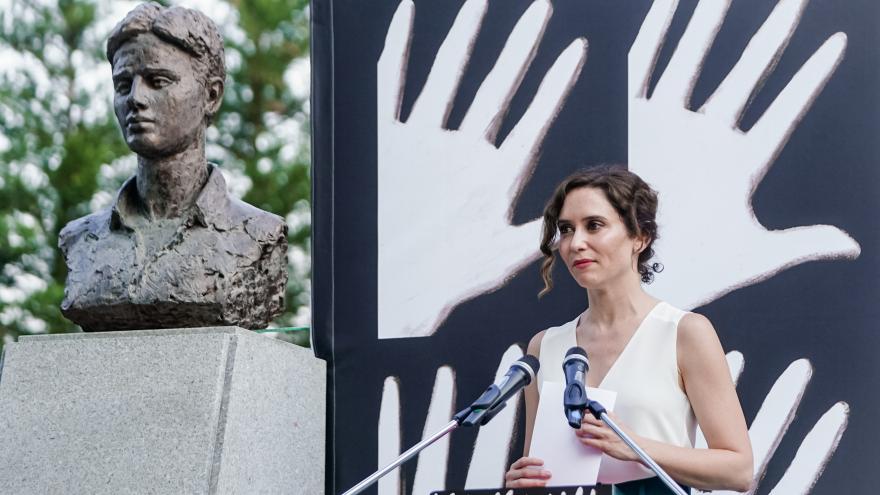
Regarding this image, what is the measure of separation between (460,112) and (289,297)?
8451 millimetres

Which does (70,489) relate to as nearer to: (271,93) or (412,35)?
(412,35)

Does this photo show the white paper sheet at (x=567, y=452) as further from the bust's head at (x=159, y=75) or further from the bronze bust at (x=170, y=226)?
the bust's head at (x=159, y=75)

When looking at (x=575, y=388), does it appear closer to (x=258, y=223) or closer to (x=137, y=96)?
(x=258, y=223)

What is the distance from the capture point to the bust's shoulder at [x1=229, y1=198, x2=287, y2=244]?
3.78m

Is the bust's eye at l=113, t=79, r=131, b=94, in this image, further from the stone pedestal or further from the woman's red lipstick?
the woman's red lipstick

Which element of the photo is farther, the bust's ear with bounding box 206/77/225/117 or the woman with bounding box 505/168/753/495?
the bust's ear with bounding box 206/77/225/117

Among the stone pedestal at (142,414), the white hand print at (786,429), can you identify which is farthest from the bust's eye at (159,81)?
the white hand print at (786,429)

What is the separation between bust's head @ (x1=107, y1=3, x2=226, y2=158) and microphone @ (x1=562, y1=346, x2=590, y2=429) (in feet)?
5.05

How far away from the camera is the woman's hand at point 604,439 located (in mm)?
2760

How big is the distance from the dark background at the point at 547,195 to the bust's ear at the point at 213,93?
78 centimetres

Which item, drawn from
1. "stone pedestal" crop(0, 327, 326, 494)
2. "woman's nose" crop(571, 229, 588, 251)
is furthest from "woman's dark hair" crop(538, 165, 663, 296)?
"stone pedestal" crop(0, 327, 326, 494)

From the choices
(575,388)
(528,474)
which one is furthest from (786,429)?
(575,388)

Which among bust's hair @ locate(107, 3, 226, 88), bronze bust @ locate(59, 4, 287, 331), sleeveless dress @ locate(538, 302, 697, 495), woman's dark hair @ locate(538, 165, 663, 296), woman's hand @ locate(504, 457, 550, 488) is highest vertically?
bust's hair @ locate(107, 3, 226, 88)

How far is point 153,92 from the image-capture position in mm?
3697
